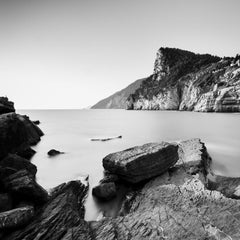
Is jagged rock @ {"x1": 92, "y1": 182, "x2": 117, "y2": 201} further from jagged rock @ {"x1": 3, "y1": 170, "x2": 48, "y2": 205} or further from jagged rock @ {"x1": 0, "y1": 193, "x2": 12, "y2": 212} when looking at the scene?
jagged rock @ {"x1": 0, "y1": 193, "x2": 12, "y2": 212}

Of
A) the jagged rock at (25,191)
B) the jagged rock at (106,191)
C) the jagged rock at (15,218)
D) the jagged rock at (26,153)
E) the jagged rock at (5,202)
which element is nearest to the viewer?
the jagged rock at (15,218)

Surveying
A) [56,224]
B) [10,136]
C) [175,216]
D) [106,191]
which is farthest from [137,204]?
[10,136]

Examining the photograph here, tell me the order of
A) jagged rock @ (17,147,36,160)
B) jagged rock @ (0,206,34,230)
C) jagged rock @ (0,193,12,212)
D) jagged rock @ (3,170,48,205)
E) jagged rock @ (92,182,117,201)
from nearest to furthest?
jagged rock @ (0,206,34,230), jagged rock @ (0,193,12,212), jagged rock @ (3,170,48,205), jagged rock @ (92,182,117,201), jagged rock @ (17,147,36,160)

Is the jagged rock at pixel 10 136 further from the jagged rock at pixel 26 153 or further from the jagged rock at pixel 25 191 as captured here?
the jagged rock at pixel 25 191

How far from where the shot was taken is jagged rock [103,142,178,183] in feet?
25.7

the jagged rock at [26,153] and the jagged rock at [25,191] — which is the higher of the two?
the jagged rock at [25,191]

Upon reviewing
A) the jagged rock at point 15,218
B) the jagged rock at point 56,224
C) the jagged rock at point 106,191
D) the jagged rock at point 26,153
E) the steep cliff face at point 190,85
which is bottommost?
the jagged rock at point 26,153

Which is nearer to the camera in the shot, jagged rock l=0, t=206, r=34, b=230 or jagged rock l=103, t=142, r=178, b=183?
jagged rock l=0, t=206, r=34, b=230

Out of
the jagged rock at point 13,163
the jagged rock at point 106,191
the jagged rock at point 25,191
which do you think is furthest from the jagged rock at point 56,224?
the jagged rock at point 13,163

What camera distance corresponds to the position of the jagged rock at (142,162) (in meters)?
7.84

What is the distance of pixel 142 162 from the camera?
795 cm

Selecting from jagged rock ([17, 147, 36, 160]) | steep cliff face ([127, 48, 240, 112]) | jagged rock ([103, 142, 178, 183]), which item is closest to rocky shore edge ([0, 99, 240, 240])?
jagged rock ([103, 142, 178, 183])

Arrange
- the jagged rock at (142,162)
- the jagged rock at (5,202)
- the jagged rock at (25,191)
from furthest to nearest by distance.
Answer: the jagged rock at (142,162), the jagged rock at (25,191), the jagged rock at (5,202)

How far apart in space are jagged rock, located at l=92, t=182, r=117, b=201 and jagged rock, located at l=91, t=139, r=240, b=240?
2.66ft
